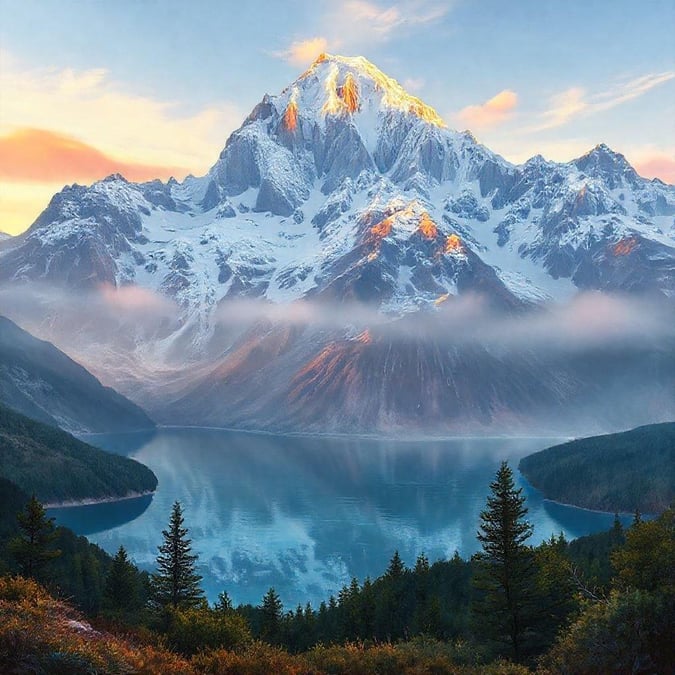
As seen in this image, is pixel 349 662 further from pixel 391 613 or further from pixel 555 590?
pixel 391 613

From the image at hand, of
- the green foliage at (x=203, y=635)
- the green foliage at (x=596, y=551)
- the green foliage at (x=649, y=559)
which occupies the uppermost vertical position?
the green foliage at (x=649, y=559)

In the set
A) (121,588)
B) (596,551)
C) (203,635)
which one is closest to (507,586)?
(203,635)

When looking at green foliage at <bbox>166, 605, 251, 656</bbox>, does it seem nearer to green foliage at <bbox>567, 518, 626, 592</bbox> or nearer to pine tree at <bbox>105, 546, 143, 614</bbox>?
pine tree at <bbox>105, 546, 143, 614</bbox>

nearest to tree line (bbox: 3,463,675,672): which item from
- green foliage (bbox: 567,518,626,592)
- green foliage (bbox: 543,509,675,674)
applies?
green foliage (bbox: 543,509,675,674)

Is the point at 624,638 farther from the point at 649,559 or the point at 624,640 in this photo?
the point at 649,559

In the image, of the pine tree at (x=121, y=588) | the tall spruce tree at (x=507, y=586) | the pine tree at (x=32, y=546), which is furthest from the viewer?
the pine tree at (x=121, y=588)

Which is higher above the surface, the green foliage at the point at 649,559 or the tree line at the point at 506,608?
the green foliage at the point at 649,559

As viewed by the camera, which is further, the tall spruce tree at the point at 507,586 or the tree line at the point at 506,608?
the tall spruce tree at the point at 507,586

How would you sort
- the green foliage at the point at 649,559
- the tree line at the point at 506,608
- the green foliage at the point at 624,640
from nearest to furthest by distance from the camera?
the green foliage at the point at 624,640
the tree line at the point at 506,608
the green foliage at the point at 649,559

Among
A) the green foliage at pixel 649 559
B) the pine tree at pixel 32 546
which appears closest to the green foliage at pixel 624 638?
the green foliage at pixel 649 559

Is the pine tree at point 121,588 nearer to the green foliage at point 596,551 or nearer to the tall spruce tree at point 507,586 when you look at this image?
the tall spruce tree at point 507,586

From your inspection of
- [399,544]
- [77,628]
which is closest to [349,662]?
[77,628]
